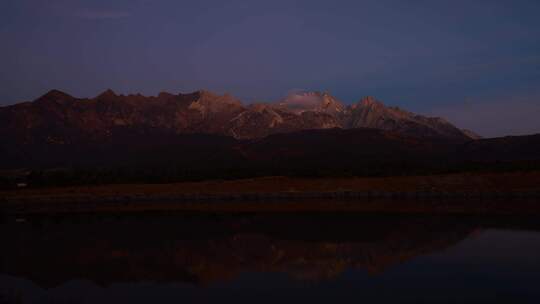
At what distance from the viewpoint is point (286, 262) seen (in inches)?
837

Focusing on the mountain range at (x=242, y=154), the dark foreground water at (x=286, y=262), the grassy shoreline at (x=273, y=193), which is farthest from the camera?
the mountain range at (x=242, y=154)

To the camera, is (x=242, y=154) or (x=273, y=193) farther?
(x=242, y=154)

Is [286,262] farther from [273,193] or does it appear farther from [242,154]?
[242,154]

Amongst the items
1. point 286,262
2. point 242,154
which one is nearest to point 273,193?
point 286,262

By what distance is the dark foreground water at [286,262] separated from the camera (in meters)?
15.8

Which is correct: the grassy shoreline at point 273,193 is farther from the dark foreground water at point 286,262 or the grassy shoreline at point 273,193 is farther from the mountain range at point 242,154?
the dark foreground water at point 286,262

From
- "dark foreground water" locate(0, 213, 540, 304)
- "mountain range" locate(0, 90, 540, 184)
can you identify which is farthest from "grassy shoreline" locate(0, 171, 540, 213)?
"dark foreground water" locate(0, 213, 540, 304)

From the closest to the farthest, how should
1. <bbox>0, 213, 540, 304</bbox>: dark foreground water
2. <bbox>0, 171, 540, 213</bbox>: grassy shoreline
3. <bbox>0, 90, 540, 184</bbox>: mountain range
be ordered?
<bbox>0, 213, 540, 304</bbox>: dark foreground water, <bbox>0, 171, 540, 213</bbox>: grassy shoreline, <bbox>0, 90, 540, 184</bbox>: mountain range

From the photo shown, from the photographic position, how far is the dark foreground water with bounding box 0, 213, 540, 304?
15773 mm

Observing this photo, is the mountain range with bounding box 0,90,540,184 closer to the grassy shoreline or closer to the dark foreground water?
the grassy shoreline

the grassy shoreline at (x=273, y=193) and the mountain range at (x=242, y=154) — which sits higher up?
the mountain range at (x=242, y=154)

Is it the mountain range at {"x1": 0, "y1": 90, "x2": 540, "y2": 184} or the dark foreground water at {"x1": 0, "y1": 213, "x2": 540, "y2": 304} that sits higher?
the mountain range at {"x1": 0, "y1": 90, "x2": 540, "y2": 184}

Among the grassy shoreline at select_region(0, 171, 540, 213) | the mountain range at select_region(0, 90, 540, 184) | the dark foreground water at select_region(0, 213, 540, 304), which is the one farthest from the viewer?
the mountain range at select_region(0, 90, 540, 184)

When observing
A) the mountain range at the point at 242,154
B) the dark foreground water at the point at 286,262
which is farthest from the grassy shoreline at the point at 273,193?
the dark foreground water at the point at 286,262
